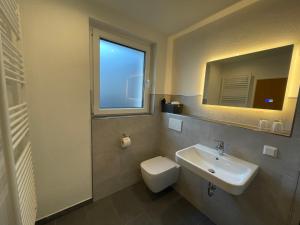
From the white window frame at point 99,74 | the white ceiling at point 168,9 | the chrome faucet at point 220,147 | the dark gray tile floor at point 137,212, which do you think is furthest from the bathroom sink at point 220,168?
the white ceiling at point 168,9

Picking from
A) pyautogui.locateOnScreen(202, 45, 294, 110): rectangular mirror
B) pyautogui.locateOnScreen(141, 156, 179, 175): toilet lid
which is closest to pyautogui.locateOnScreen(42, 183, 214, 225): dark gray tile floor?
pyautogui.locateOnScreen(141, 156, 179, 175): toilet lid

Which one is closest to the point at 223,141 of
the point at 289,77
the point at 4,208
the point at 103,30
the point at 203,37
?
the point at 289,77

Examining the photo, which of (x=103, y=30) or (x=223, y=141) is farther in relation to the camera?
(x=103, y=30)

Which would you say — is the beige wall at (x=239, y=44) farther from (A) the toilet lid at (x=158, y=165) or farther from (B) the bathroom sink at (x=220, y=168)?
(A) the toilet lid at (x=158, y=165)

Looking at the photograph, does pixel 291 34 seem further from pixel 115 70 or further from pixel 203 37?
pixel 115 70

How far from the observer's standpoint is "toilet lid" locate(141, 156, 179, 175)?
1.70 m

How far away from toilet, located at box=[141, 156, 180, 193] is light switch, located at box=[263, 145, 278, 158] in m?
1.05

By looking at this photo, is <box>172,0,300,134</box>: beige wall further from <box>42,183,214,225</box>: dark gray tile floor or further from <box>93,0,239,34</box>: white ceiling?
<box>42,183,214,225</box>: dark gray tile floor

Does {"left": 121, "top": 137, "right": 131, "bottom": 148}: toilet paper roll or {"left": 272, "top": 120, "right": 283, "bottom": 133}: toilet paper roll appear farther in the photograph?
{"left": 121, "top": 137, "right": 131, "bottom": 148}: toilet paper roll

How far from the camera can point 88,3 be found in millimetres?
1368

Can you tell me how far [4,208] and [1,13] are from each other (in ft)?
3.45

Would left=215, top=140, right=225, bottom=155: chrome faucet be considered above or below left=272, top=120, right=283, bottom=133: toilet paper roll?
below

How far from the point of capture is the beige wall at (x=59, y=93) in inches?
46.5

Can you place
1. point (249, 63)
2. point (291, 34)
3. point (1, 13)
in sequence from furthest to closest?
point (249, 63) → point (291, 34) → point (1, 13)
